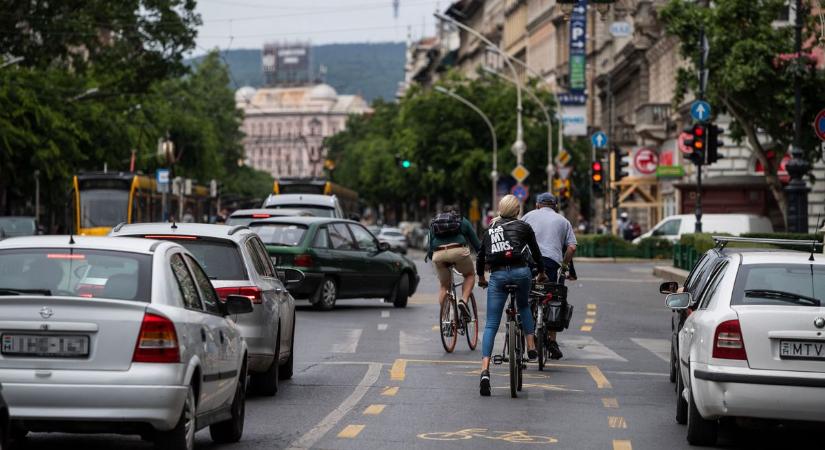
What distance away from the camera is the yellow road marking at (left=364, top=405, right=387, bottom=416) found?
1359cm

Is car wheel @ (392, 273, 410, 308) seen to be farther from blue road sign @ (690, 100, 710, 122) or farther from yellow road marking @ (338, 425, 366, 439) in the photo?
yellow road marking @ (338, 425, 366, 439)

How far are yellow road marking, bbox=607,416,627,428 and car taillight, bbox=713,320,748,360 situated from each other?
6.22ft

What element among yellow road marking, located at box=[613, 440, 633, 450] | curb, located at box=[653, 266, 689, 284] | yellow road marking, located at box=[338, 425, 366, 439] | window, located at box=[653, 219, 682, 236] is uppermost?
window, located at box=[653, 219, 682, 236]

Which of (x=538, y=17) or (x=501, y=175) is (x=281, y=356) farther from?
(x=538, y=17)

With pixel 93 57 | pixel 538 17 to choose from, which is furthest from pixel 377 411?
pixel 538 17

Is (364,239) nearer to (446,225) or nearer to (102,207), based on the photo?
(446,225)

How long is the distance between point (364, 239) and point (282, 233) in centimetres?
198

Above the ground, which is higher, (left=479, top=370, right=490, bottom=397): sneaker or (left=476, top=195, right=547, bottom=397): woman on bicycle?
(left=476, top=195, right=547, bottom=397): woman on bicycle

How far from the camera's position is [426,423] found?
12977mm

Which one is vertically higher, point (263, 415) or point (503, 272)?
point (503, 272)

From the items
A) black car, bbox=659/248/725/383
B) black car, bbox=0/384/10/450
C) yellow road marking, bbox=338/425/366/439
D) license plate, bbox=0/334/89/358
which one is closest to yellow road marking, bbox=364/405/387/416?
yellow road marking, bbox=338/425/366/439

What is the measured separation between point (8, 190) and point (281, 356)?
5627cm

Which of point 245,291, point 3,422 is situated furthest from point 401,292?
point 3,422

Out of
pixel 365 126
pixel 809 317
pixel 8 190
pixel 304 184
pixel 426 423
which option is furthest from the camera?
pixel 365 126
